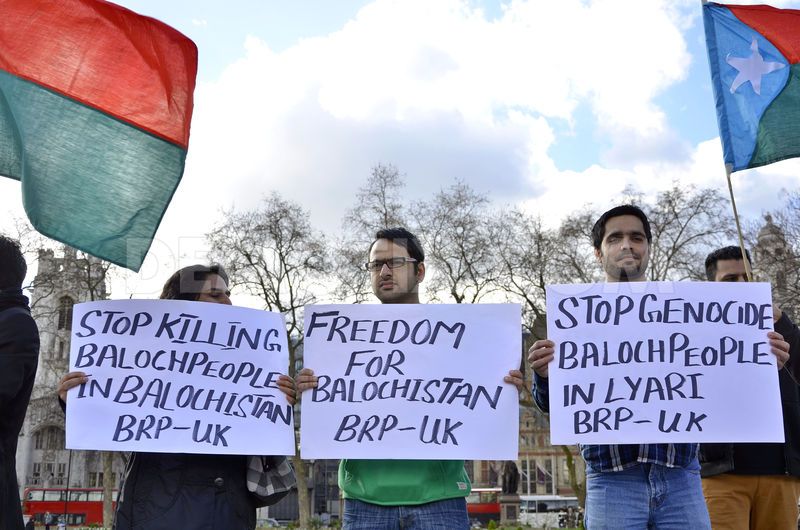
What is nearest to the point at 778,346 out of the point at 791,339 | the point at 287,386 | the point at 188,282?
the point at 791,339

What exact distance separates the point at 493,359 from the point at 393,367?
0.49m

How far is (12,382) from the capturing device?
3459 mm

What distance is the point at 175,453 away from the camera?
3734 mm

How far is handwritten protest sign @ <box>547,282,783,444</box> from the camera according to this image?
140 inches

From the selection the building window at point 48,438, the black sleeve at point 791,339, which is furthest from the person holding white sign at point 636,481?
the building window at point 48,438

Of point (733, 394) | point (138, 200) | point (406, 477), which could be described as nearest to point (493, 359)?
point (406, 477)

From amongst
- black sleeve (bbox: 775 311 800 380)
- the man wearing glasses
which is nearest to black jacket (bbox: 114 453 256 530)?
the man wearing glasses

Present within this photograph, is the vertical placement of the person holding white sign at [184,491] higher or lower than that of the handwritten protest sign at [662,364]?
lower

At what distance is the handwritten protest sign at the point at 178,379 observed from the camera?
12.2 ft

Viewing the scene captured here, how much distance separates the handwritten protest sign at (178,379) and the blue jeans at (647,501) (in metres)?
1.45

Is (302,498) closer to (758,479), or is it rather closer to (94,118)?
(758,479)

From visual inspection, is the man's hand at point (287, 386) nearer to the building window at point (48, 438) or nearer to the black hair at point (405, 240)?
the black hair at point (405, 240)

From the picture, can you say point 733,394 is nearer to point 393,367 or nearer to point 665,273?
point 393,367

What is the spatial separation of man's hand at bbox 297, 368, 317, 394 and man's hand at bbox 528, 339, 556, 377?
104 centimetres
